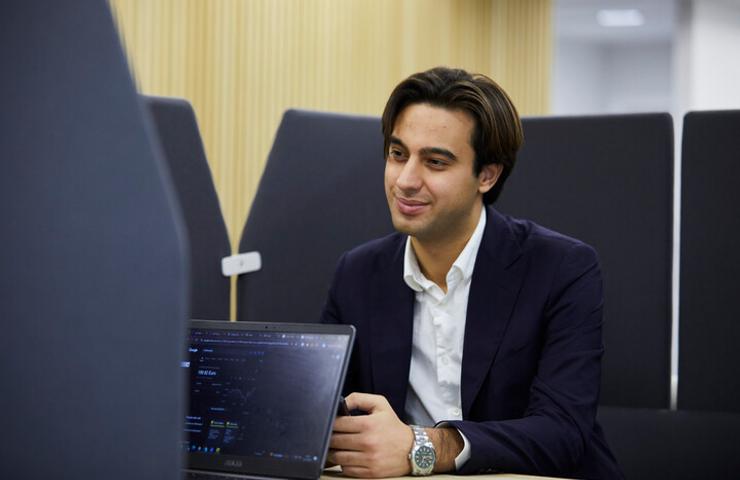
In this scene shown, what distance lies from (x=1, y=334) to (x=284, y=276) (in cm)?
168

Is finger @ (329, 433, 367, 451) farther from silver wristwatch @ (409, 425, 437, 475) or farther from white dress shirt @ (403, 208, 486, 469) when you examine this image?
white dress shirt @ (403, 208, 486, 469)

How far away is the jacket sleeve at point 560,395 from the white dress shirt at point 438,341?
0.14 m

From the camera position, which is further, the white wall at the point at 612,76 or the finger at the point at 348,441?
the white wall at the point at 612,76

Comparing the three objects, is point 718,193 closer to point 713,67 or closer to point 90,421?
point 90,421

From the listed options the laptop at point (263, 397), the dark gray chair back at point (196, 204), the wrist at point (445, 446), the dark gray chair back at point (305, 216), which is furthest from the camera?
the dark gray chair back at point (305, 216)

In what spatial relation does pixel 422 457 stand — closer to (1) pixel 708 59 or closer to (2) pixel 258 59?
(2) pixel 258 59

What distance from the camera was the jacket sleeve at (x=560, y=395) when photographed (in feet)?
4.25

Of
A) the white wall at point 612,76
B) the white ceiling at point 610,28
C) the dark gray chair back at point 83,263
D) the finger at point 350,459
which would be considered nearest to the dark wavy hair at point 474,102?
the finger at point 350,459

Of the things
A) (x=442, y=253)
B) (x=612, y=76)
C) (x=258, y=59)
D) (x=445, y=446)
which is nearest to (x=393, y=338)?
(x=442, y=253)

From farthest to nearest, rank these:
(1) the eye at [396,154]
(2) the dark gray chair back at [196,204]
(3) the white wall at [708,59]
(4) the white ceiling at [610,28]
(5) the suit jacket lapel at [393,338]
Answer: (4) the white ceiling at [610,28], (3) the white wall at [708,59], (2) the dark gray chair back at [196,204], (1) the eye at [396,154], (5) the suit jacket lapel at [393,338]

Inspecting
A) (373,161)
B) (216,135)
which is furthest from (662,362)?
(216,135)

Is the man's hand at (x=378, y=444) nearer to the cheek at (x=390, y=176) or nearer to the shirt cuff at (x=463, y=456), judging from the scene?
the shirt cuff at (x=463, y=456)

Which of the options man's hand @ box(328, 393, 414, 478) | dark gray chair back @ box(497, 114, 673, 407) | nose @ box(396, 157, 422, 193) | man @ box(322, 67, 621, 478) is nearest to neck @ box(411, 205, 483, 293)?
man @ box(322, 67, 621, 478)

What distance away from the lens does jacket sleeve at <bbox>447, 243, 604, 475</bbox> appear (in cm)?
130
